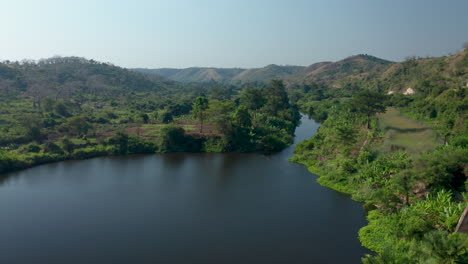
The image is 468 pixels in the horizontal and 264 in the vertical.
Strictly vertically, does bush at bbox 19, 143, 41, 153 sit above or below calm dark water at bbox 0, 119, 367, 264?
above

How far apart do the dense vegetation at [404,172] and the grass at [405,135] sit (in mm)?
82

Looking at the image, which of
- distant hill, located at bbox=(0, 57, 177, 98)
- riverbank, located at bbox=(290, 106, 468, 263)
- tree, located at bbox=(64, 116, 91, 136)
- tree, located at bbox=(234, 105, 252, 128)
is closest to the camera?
riverbank, located at bbox=(290, 106, 468, 263)

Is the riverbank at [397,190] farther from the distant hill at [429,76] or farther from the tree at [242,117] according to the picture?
the distant hill at [429,76]

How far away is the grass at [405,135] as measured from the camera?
30000 millimetres

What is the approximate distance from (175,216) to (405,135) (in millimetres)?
29316

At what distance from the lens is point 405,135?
37.1 metres

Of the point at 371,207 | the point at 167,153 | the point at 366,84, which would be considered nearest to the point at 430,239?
the point at 371,207

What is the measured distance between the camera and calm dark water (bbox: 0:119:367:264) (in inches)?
690

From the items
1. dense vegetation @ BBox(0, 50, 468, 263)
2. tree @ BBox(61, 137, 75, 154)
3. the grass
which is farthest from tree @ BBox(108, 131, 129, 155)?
the grass

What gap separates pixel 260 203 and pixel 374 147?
1576 cm

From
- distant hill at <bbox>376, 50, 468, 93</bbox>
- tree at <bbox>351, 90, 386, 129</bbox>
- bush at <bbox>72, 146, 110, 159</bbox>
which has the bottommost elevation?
bush at <bbox>72, 146, 110, 159</bbox>

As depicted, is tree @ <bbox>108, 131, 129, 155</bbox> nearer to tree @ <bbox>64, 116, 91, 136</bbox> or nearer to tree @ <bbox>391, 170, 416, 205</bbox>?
tree @ <bbox>64, 116, 91, 136</bbox>

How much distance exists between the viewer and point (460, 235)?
13.4 m

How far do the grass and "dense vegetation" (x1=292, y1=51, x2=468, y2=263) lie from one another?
82 millimetres
